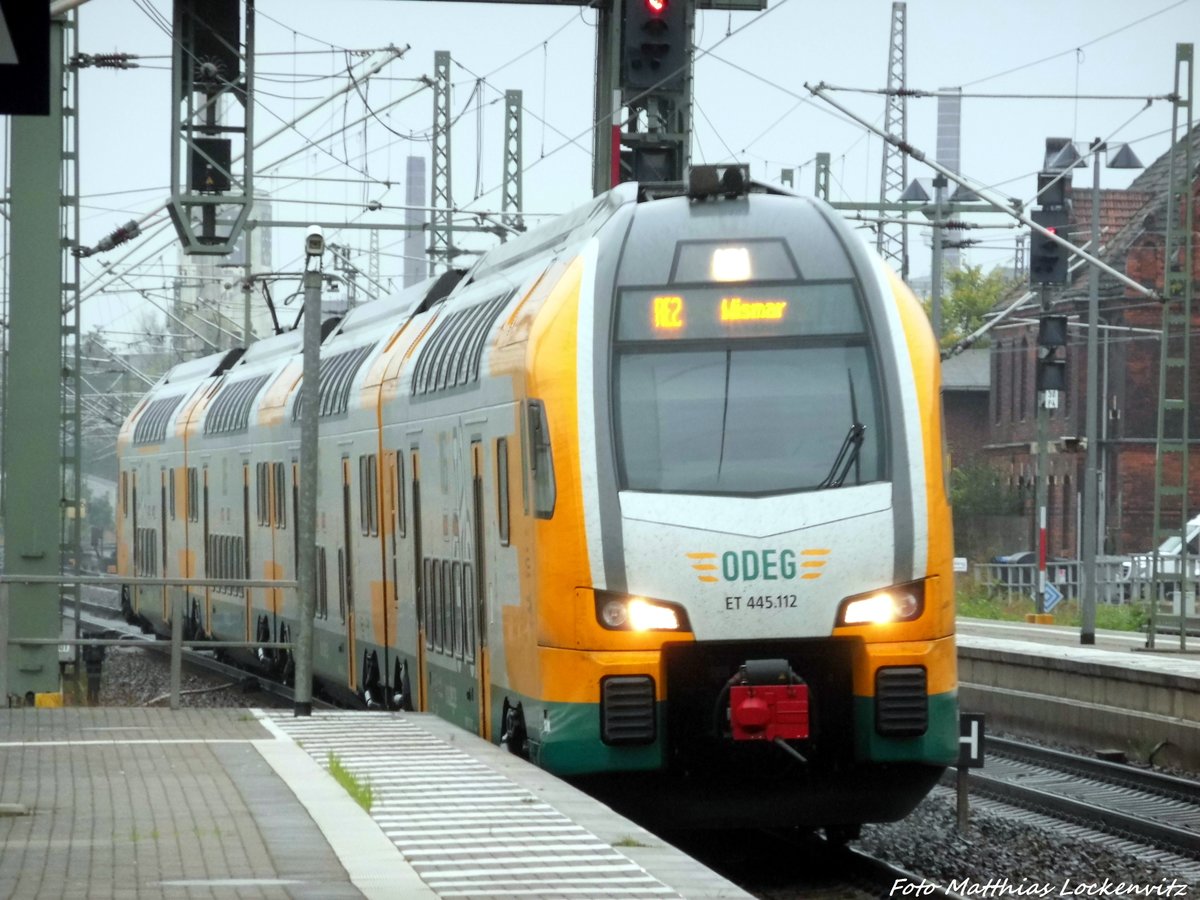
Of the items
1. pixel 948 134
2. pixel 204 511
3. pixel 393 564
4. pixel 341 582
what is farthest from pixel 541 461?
pixel 948 134

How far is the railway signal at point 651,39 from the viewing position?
64.6 feet

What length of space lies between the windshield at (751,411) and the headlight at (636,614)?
601 mm

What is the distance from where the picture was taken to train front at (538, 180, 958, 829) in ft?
38.1

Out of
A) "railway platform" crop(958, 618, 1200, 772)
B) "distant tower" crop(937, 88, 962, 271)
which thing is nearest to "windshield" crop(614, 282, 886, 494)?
"railway platform" crop(958, 618, 1200, 772)

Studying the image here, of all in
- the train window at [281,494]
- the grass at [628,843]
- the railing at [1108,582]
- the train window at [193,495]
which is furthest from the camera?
the railing at [1108,582]

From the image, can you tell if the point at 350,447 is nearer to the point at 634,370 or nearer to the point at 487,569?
the point at 487,569

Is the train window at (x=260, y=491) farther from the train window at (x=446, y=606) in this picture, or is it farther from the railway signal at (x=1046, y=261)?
the railway signal at (x=1046, y=261)

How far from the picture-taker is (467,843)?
377 inches

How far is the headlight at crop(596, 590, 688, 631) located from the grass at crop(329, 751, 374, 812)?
1463mm

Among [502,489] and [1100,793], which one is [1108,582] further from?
[502,489]

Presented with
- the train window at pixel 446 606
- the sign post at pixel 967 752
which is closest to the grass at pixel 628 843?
the sign post at pixel 967 752

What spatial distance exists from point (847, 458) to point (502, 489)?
2.17 m

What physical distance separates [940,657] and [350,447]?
8.53m

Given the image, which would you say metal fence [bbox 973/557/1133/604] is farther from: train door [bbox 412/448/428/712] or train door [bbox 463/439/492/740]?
train door [bbox 463/439/492/740]
